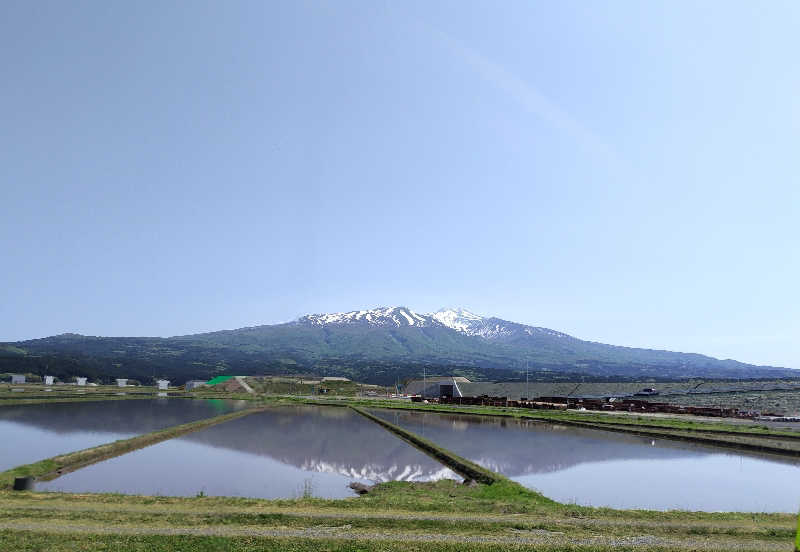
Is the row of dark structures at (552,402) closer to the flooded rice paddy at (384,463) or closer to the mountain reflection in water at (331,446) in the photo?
the flooded rice paddy at (384,463)

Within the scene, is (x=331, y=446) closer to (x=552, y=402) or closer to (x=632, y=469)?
(x=632, y=469)

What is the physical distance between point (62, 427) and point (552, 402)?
9877 centimetres

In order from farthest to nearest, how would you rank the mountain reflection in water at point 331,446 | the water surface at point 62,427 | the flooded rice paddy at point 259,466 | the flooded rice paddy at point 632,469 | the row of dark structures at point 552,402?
1. the row of dark structures at point 552,402
2. the water surface at point 62,427
3. the mountain reflection in water at point 331,446
4. the flooded rice paddy at point 259,466
5. the flooded rice paddy at point 632,469

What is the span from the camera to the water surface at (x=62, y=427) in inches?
1544

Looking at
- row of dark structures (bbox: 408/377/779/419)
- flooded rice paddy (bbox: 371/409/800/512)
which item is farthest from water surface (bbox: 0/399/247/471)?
row of dark structures (bbox: 408/377/779/419)

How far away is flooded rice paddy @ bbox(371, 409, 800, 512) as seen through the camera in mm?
27375

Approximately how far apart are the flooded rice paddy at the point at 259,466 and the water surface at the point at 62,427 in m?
5.80

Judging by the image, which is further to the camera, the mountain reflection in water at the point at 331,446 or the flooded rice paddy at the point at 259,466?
the mountain reflection in water at the point at 331,446

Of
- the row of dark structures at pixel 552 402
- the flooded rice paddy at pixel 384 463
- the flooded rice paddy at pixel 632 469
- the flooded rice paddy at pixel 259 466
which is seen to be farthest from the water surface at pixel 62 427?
the row of dark structures at pixel 552 402

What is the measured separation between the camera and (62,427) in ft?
180

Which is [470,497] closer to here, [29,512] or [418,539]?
[418,539]

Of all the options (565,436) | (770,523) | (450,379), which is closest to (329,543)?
(770,523)

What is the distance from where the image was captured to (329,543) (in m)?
16.2

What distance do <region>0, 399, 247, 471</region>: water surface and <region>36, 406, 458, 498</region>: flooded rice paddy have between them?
5.80 metres
